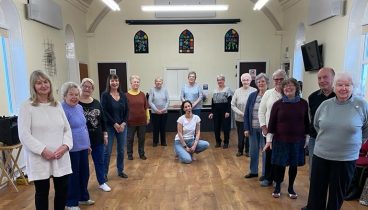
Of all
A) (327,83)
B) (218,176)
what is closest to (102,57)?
(218,176)

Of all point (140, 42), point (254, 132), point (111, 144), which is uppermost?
point (140, 42)

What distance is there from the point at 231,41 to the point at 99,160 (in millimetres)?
5555

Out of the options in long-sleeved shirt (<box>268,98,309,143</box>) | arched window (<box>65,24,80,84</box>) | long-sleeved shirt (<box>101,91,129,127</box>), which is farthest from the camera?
arched window (<box>65,24,80,84</box>)


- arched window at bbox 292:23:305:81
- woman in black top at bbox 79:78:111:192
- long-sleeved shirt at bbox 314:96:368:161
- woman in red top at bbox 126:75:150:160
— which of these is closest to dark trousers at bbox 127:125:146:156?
woman in red top at bbox 126:75:150:160

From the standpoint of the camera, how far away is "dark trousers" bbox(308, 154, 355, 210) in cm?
232

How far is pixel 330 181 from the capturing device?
2406 millimetres

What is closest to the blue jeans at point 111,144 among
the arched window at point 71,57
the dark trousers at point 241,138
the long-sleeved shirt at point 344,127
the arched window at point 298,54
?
the dark trousers at point 241,138

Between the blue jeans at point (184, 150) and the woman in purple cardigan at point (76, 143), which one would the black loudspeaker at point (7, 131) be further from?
A: the blue jeans at point (184, 150)

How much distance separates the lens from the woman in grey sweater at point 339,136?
2234 millimetres

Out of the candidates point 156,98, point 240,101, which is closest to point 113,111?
Answer: point 156,98

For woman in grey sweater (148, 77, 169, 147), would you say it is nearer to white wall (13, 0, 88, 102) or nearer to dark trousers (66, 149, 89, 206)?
white wall (13, 0, 88, 102)

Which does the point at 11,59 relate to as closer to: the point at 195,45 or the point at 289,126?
the point at 289,126

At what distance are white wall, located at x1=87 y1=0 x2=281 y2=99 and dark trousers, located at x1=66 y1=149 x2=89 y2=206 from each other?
5.12m

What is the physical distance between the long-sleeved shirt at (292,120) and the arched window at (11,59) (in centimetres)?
374
